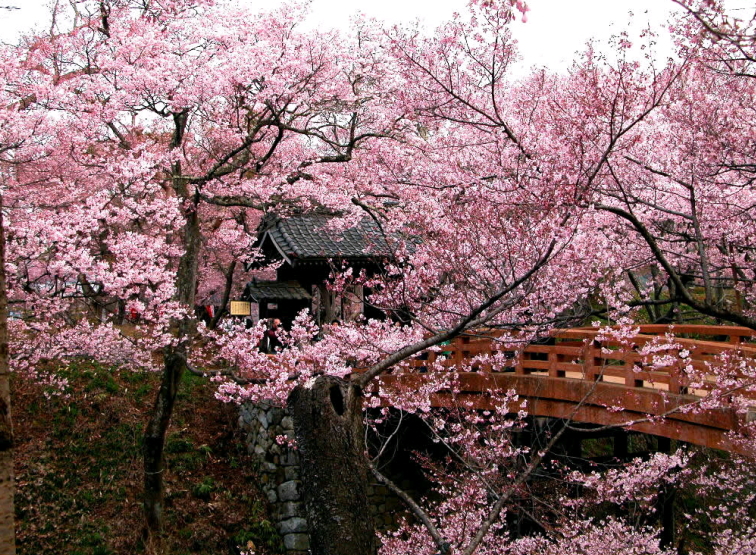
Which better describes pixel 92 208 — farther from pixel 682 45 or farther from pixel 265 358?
pixel 682 45

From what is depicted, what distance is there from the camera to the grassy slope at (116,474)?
11.2 metres

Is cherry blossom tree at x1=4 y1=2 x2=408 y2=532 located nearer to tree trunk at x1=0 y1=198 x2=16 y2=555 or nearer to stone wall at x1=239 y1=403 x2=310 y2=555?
stone wall at x1=239 y1=403 x2=310 y2=555

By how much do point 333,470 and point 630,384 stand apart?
6337 millimetres

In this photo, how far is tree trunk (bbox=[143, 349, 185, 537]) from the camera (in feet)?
34.1

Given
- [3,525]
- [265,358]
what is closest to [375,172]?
[265,358]

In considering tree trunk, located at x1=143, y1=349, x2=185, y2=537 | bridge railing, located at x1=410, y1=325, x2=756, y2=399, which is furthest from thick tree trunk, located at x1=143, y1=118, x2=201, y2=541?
bridge railing, located at x1=410, y1=325, x2=756, y2=399

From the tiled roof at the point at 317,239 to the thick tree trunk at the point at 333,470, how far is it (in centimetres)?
954

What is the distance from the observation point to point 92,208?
8.81 metres

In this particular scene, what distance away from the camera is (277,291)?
49.0 feet

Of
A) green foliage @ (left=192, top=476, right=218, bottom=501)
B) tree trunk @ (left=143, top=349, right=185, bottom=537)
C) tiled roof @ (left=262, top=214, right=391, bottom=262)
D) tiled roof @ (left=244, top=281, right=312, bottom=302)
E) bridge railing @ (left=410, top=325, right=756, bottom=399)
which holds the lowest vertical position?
green foliage @ (left=192, top=476, right=218, bottom=501)

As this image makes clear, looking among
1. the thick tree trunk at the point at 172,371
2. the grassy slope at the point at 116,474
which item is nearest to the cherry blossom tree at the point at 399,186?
the thick tree trunk at the point at 172,371

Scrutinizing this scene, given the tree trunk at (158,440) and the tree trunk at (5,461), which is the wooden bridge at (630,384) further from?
the tree trunk at (5,461)

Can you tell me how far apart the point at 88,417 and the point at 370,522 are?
1104cm

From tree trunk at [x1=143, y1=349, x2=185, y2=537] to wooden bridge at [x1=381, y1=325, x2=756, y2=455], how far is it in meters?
3.72
